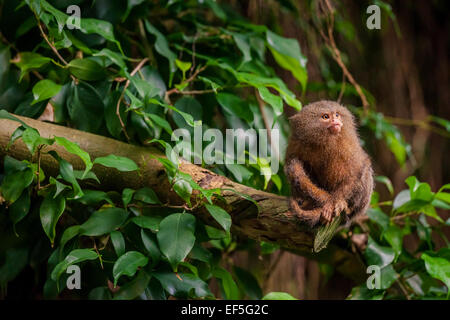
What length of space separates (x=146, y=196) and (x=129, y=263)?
323 millimetres

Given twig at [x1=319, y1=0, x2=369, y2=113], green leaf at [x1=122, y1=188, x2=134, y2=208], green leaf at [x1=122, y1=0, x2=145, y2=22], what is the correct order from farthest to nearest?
twig at [x1=319, y1=0, x2=369, y2=113], green leaf at [x1=122, y1=0, x2=145, y2=22], green leaf at [x1=122, y1=188, x2=134, y2=208]

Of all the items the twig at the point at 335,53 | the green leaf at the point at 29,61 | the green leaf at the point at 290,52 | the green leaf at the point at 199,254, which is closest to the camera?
the green leaf at the point at 199,254

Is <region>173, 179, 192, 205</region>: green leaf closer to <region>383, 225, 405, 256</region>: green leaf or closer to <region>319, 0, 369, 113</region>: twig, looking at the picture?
<region>383, 225, 405, 256</region>: green leaf

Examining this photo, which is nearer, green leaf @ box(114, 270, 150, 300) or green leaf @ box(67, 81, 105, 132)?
green leaf @ box(114, 270, 150, 300)

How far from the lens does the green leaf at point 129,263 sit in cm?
194

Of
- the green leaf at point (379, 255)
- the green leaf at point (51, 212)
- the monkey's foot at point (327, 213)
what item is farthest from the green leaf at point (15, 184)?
the green leaf at point (379, 255)

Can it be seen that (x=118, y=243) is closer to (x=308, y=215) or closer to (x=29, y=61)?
(x=308, y=215)

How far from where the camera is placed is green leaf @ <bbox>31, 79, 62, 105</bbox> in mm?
2252

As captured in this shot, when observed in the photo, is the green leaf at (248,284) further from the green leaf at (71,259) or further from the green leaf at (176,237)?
the green leaf at (71,259)

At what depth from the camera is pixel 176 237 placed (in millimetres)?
1969

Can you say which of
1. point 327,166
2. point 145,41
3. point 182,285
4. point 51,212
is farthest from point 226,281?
point 145,41

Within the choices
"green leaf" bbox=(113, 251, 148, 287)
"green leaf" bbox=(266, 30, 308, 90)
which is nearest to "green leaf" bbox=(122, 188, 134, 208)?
"green leaf" bbox=(113, 251, 148, 287)

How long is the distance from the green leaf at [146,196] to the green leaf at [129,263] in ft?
0.80

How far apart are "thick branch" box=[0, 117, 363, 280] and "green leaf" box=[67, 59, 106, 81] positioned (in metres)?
0.32
